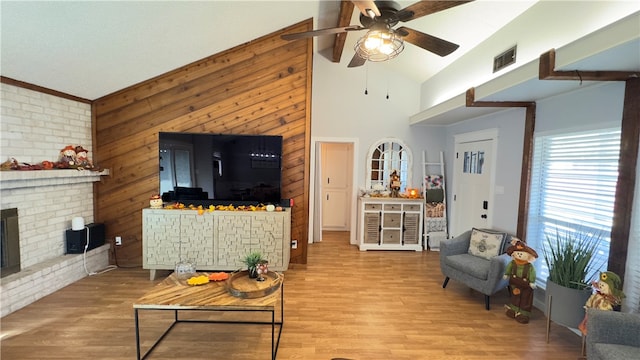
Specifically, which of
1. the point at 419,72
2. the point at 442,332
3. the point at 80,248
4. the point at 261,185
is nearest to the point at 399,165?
the point at 419,72

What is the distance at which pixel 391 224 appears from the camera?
200 inches

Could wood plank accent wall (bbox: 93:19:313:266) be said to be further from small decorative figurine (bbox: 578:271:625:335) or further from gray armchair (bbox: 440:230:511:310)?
small decorative figurine (bbox: 578:271:625:335)

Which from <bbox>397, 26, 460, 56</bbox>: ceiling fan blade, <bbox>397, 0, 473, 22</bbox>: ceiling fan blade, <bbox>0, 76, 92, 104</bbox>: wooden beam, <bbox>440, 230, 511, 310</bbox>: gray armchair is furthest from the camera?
<bbox>440, 230, 511, 310</bbox>: gray armchair

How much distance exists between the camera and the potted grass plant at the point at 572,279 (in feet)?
7.68

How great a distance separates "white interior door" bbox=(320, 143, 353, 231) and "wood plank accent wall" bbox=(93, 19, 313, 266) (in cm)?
229

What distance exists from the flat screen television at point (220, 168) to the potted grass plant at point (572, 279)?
3.00 metres

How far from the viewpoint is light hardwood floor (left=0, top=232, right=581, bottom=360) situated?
7.64 feet

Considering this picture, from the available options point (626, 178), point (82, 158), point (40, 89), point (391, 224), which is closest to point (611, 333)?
point (626, 178)

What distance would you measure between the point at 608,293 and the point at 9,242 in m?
5.21

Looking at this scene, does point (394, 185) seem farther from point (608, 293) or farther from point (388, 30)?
point (388, 30)

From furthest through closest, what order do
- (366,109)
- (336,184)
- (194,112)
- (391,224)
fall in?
(336,184)
(366,109)
(391,224)
(194,112)

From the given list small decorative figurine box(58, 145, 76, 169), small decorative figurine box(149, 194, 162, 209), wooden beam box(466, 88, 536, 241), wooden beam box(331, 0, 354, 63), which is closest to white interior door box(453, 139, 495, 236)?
wooden beam box(466, 88, 536, 241)

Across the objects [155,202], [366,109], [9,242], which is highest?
[366,109]

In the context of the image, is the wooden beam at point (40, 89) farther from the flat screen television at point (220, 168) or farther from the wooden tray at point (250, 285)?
the wooden tray at point (250, 285)
